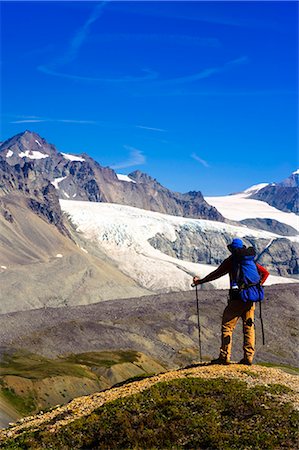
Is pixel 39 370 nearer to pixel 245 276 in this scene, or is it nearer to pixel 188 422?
pixel 245 276

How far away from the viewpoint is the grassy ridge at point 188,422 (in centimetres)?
1491

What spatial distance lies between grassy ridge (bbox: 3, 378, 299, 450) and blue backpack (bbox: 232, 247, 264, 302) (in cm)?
345

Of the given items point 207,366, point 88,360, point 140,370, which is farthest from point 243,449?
point 88,360

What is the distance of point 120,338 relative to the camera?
108375 millimetres

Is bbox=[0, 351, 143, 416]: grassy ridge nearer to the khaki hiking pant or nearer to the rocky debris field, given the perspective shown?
the rocky debris field

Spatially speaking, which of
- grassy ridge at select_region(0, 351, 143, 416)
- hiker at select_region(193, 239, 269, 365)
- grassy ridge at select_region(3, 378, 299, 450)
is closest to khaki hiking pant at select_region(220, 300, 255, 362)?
hiker at select_region(193, 239, 269, 365)

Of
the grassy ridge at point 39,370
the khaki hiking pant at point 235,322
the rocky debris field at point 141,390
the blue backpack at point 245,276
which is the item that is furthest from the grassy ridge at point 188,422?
the grassy ridge at point 39,370

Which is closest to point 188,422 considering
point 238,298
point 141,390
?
point 141,390

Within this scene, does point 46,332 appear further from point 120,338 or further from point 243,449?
point 243,449

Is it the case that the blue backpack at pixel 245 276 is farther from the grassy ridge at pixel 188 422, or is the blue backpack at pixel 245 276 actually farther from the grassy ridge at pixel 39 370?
the grassy ridge at pixel 39 370

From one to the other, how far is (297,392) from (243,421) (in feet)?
12.5

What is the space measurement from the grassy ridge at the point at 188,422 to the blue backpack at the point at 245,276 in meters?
3.45

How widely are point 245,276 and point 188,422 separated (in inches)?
270

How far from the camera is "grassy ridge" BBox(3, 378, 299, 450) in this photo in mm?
14914
